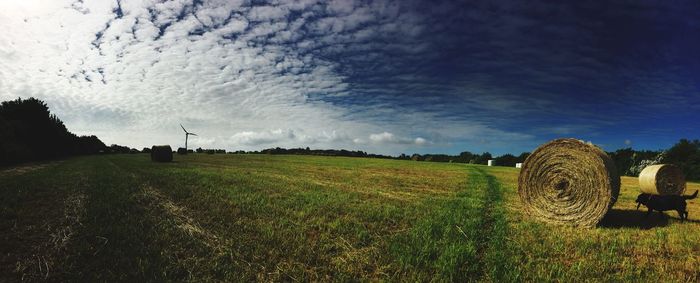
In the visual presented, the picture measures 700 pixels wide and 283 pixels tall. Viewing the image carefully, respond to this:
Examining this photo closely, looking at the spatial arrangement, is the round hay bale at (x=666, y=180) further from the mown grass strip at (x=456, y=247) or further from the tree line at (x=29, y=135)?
the tree line at (x=29, y=135)

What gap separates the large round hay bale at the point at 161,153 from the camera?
39.7 metres

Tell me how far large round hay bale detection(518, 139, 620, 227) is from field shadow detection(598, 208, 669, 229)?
53 cm

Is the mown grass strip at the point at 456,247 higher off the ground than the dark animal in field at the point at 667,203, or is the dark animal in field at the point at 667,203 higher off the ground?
the dark animal in field at the point at 667,203

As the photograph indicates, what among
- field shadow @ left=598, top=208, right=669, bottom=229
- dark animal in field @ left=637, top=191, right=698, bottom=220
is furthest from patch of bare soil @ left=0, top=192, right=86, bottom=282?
dark animal in field @ left=637, top=191, right=698, bottom=220

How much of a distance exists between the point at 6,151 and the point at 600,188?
145ft

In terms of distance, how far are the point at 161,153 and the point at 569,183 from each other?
3900cm

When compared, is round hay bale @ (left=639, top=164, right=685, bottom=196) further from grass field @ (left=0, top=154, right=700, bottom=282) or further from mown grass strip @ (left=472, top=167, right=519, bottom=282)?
mown grass strip @ (left=472, top=167, right=519, bottom=282)

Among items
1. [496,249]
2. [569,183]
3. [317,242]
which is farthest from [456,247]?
[569,183]

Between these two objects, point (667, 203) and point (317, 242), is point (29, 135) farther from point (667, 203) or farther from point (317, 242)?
point (667, 203)

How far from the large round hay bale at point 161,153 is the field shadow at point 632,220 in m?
39.0

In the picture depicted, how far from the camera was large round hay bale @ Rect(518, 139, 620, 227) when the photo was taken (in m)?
10.1

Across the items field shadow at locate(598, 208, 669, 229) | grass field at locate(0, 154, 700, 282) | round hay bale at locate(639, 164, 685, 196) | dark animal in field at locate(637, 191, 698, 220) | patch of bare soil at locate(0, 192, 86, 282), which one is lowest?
patch of bare soil at locate(0, 192, 86, 282)

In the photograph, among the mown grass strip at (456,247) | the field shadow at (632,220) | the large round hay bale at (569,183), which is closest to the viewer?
the mown grass strip at (456,247)

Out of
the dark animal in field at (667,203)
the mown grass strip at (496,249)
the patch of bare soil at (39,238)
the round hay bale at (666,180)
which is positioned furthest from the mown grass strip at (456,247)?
the round hay bale at (666,180)
